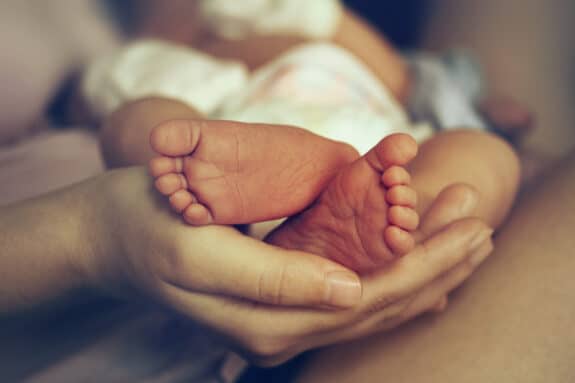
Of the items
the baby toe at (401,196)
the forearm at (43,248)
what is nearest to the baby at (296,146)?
the baby toe at (401,196)

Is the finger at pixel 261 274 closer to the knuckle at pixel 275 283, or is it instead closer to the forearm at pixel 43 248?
the knuckle at pixel 275 283

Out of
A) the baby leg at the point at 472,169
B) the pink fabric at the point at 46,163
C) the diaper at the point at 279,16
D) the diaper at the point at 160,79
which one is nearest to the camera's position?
the baby leg at the point at 472,169

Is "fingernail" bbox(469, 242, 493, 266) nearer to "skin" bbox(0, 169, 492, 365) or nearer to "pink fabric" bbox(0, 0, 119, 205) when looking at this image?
"skin" bbox(0, 169, 492, 365)

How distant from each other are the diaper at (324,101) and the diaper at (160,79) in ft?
0.16

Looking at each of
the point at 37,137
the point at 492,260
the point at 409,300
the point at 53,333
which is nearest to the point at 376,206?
the point at 409,300

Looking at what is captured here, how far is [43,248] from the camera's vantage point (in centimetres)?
49

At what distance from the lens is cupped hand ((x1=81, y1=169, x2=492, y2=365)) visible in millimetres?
416

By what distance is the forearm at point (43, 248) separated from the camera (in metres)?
0.48

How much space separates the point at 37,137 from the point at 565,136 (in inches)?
41.0

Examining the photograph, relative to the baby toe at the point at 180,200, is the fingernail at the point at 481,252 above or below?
below

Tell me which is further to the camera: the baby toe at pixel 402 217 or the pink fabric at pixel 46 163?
the pink fabric at pixel 46 163

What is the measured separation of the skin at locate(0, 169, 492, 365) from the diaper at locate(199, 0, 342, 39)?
67cm

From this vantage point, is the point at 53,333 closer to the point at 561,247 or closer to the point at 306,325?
the point at 306,325

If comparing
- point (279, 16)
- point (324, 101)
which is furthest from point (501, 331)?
point (279, 16)
